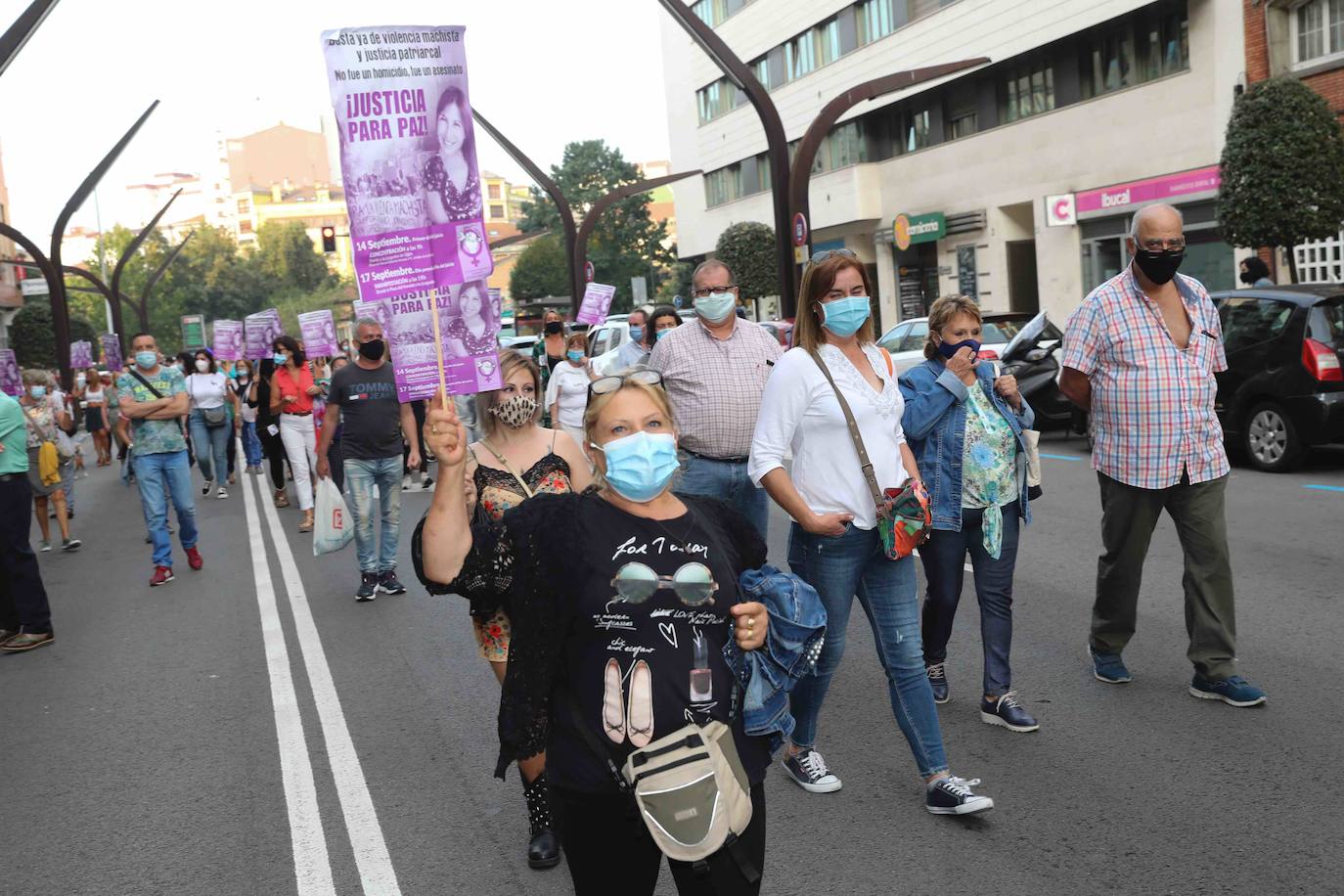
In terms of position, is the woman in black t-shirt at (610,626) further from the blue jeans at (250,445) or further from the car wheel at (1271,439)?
the blue jeans at (250,445)

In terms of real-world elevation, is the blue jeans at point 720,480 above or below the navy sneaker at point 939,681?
above

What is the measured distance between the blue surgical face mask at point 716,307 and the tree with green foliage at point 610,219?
2997 inches

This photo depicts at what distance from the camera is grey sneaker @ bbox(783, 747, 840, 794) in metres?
4.89

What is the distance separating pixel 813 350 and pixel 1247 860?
6.78ft

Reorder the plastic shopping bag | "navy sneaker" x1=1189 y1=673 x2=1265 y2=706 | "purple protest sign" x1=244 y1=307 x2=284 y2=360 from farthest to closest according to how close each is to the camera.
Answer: "purple protest sign" x1=244 y1=307 x2=284 y2=360
the plastic shopping bag
"navy sneaker" x1=1189 y1=673 x2=1265 y2=706

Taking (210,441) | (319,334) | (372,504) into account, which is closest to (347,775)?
(372,504)

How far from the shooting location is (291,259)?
4405 inches

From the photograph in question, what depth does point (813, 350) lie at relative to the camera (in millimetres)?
4621

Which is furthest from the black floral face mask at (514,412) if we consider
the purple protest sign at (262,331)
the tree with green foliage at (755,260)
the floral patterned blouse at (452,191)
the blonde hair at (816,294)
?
the tree with green foliage at (755,260)

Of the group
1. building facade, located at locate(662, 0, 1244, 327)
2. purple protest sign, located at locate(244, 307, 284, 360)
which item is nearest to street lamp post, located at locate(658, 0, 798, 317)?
purple protest sign, located at locate(244, 307, 284, 360)

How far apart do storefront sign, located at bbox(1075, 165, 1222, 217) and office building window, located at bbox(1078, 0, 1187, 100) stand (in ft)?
6.85

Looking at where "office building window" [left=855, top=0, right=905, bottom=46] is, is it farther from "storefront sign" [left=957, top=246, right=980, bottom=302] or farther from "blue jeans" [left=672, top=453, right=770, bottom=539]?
"blue jeans" [left=672, top=453, right=770, bottom=539]

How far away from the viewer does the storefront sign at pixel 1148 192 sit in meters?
25.2

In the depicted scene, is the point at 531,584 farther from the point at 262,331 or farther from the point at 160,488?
the point at 262,331
